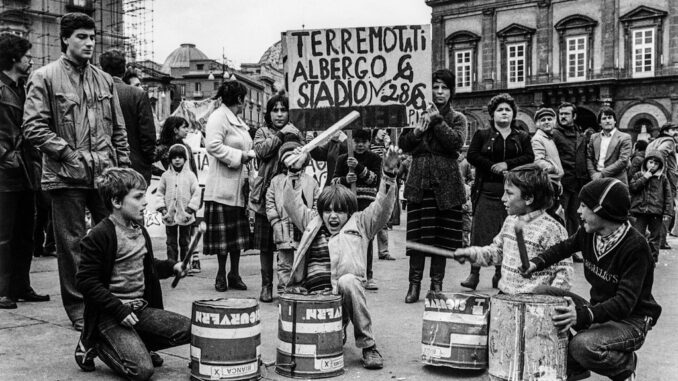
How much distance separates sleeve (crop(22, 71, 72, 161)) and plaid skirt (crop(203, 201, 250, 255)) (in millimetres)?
2130

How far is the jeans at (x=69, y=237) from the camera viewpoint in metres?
5.36

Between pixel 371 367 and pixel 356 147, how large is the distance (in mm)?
4461

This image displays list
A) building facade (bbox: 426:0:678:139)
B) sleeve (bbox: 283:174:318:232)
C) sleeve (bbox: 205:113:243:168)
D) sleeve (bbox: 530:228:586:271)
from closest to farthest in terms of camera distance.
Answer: sleeve (bbox: 530:228:586:271) < sleeve (bbox: 283:174:318:232) < sleeve (bbox: 205:113:243:168) < building facade (bbox: 426:0:678:139)

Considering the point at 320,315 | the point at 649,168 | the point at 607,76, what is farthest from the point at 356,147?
the point at 607,76

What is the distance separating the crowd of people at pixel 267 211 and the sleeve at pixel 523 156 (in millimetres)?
20

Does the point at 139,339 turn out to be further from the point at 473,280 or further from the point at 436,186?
the point at 473,280

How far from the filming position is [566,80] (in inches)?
1583

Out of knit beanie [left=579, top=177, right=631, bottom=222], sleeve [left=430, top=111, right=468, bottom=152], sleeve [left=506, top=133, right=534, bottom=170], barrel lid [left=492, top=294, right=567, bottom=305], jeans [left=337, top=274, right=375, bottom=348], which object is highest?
sleeve [left=430, top=111, right=468, bottom=152]

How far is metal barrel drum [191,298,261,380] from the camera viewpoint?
411cm

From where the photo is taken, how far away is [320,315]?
14.2 ft

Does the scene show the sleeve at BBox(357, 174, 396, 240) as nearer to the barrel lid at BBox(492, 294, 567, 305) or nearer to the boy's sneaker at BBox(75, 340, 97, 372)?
the barrel lid at BBox(492, 294, 567, 305)

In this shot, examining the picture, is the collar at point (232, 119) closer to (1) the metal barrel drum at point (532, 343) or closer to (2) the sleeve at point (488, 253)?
(2) the sleeve at point (488, 253)

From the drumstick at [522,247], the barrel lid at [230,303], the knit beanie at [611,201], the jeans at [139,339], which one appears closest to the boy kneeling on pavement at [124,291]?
the jeans at [139,339]

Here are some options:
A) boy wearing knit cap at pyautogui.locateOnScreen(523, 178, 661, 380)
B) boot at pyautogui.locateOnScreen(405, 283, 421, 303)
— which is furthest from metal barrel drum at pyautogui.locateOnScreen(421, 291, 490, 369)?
boot at pyautogui.locateOnScreen(405, 283, 421, 303)
